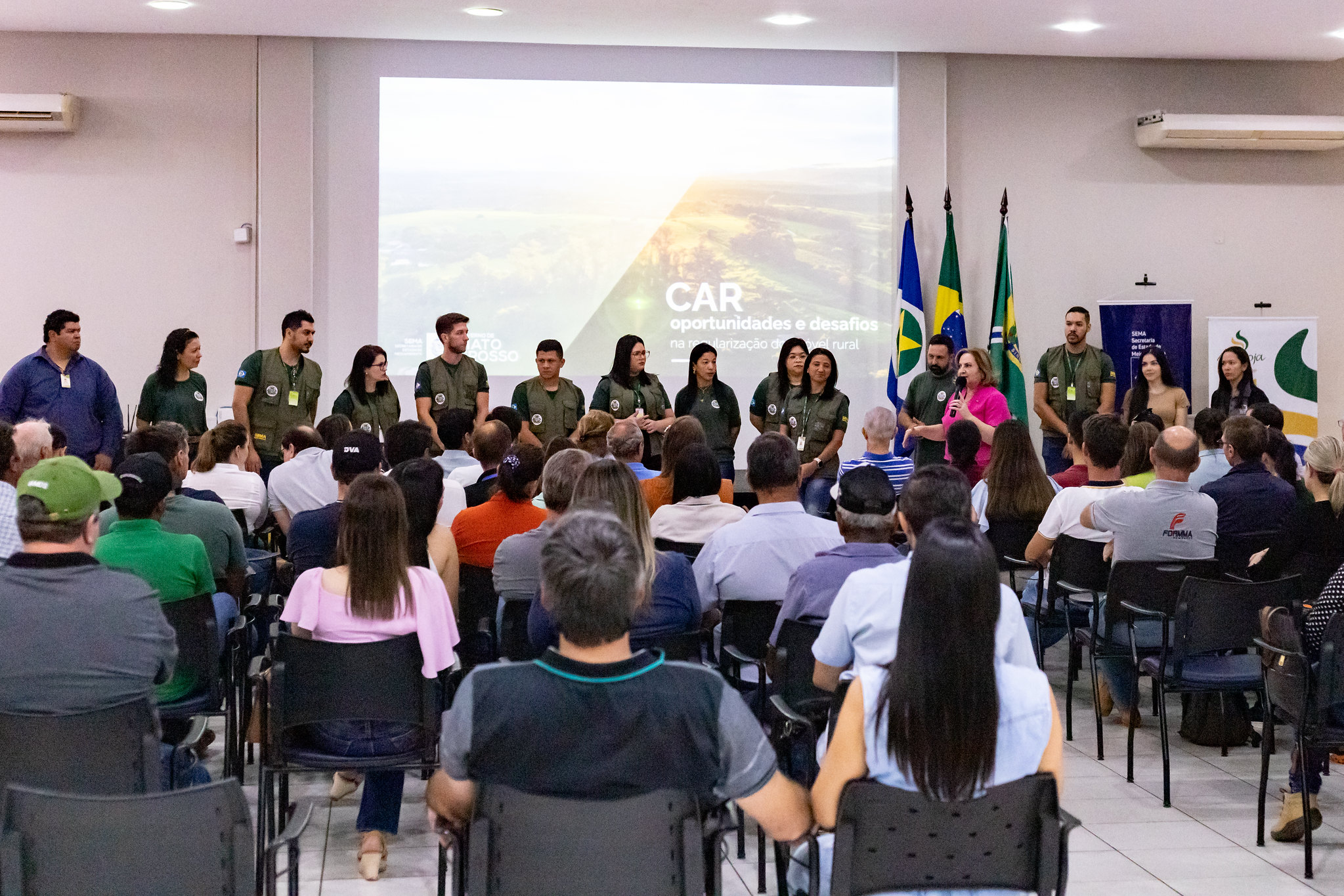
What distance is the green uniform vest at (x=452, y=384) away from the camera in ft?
25.5

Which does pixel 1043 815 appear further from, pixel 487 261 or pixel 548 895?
pixel 487 261

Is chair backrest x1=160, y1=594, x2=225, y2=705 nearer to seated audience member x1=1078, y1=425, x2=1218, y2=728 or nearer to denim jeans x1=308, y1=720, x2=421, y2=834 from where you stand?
denim jeans x1=308, y1=720, x2=421, y2=834

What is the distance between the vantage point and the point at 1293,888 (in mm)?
3451

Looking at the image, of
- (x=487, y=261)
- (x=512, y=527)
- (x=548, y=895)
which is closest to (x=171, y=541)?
(x=512, y=527)

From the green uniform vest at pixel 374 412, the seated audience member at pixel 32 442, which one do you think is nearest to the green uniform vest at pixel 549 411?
the green uniform vest at pixel 374 412

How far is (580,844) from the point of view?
1.92m

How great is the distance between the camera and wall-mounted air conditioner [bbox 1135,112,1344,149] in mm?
9414

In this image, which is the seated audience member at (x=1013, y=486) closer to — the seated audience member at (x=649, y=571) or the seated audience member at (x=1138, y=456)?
the seated audience member at (x=1138, y=456)

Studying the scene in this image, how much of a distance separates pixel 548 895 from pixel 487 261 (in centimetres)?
771

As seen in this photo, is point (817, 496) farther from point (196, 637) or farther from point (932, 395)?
point (196, 637)

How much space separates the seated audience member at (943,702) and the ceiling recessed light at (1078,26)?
7.45m

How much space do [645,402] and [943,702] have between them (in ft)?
19.9

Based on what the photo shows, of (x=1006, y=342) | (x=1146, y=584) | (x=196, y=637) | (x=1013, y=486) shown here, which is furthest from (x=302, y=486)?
(x=1006, y=342)

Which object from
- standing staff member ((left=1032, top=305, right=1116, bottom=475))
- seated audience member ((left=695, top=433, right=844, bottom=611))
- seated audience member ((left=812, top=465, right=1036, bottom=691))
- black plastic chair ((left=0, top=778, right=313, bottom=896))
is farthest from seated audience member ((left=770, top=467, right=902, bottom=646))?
standing staff member ((left=1032, top=305, right=1116, bottom=475))
